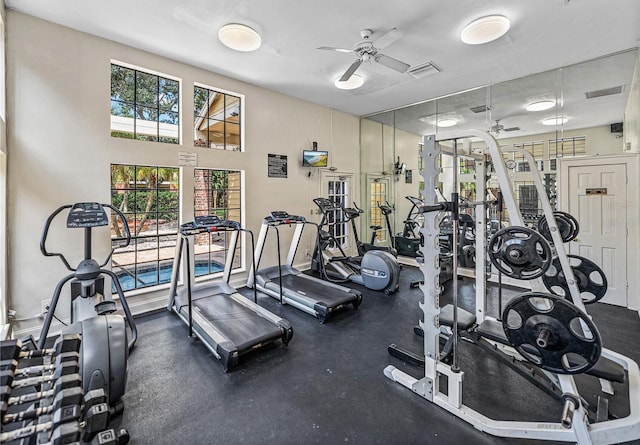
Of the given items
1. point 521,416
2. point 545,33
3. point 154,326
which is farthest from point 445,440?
point 545,33

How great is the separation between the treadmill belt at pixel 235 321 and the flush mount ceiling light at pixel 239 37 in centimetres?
326

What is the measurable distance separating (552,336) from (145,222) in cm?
472

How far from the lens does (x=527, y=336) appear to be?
201 cm

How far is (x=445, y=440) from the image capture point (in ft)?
6.48

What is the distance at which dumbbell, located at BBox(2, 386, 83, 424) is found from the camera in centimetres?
101

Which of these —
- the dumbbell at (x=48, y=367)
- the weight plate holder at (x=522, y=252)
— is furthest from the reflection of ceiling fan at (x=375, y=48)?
the dumbbell at (x=48, y=367)

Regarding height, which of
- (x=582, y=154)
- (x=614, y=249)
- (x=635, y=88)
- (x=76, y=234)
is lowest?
(x=614, y=249)

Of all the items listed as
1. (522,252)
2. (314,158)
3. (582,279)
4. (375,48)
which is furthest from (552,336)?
(314,158)

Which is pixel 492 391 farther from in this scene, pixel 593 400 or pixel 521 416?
pixel 593 400

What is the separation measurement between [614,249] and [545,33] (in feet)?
10.1

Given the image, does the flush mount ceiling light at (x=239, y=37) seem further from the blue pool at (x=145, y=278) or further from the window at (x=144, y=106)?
the blue pool at (x=145, y=278)

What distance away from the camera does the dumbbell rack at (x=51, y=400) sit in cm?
101

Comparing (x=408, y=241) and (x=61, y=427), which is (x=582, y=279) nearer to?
(x=61, y=427)

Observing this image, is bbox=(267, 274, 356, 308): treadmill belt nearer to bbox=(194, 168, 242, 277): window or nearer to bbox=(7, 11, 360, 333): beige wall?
bbox=(194, 168, 242, 277): window
